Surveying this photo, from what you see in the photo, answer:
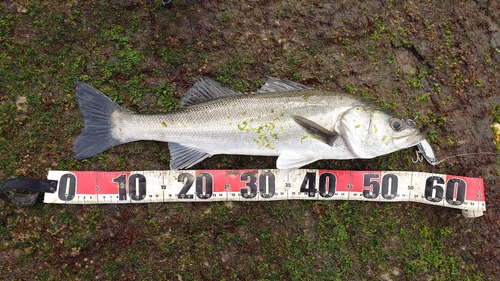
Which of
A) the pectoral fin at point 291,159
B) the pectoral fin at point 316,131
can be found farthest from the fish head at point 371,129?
the pectoral fin at point 291,159

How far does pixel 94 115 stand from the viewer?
160 inches

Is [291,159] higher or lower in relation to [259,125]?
lower

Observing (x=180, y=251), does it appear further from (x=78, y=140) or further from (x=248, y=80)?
(x=248, y=80)

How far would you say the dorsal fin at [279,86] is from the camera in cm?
403

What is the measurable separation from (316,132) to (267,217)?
1279 millimetres

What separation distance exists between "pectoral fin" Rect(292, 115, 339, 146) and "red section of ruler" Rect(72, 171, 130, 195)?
7.44ft

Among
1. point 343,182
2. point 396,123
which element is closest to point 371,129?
point 396,123

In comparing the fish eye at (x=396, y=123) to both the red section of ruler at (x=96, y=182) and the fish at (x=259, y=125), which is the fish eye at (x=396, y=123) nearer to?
the fish at (x=259, y=125)

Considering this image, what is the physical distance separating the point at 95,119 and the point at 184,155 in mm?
1106

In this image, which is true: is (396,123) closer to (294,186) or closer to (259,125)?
(294,186)

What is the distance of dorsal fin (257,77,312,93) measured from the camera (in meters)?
4.03

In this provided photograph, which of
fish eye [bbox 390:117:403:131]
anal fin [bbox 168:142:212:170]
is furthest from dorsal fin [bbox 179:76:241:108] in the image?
fish eye [bbox 390:117:403:131]

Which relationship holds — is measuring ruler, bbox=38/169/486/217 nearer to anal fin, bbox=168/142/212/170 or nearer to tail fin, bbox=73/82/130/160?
anal fin, bbox=168/142/212/170

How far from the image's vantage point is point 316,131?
3.77 metres
